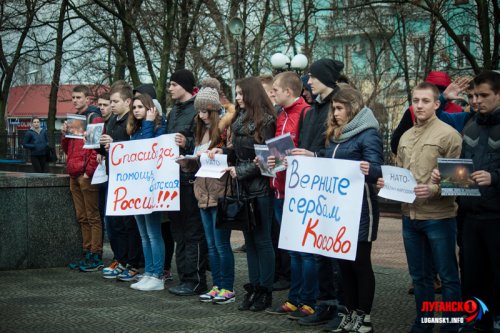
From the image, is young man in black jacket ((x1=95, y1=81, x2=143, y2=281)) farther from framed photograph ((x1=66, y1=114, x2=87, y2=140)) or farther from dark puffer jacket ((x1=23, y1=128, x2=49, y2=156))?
dark puffer jacket ((x1=23, y1=128, x2=49, y2=156))

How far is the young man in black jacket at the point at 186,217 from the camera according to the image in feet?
30.7

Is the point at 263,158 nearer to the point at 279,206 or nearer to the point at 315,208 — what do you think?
Answer: the point at 279,206

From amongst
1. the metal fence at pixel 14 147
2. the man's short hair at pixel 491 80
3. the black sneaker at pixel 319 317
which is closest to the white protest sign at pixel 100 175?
the black sneaker at pixel 319 317

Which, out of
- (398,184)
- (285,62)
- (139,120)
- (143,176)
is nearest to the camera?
(398,184)

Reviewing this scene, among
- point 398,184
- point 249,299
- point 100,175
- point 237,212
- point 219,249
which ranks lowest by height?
point 249,299

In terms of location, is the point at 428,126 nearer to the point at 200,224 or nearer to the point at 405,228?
the point at 405,228

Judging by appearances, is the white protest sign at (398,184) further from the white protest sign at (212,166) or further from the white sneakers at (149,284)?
the white sneakers at (149,284)

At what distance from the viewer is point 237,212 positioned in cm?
825

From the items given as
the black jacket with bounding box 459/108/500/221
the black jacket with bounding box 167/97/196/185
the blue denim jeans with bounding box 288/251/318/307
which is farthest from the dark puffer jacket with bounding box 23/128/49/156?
the black jacket with bounding box 459/108/500/221

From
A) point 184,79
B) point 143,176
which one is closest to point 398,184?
point 184,79

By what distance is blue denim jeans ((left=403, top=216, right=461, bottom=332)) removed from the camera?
6.82m

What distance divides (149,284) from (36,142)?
18175mm

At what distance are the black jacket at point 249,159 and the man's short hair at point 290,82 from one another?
329mm

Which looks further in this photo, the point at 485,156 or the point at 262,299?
the point at 262,299
